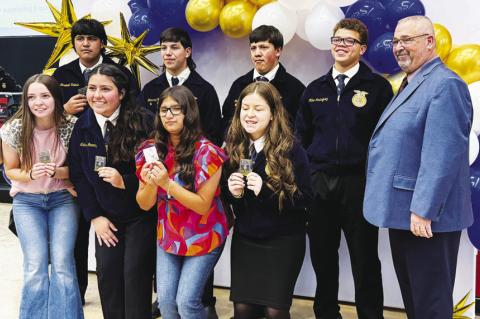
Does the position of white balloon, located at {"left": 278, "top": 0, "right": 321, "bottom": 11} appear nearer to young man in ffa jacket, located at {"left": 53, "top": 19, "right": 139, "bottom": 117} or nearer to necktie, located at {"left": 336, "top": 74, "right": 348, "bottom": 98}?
necktie, located at {"left": 336, "top": 74, "right": 348, "bottom": 98}

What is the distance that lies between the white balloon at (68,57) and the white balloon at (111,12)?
0.34m

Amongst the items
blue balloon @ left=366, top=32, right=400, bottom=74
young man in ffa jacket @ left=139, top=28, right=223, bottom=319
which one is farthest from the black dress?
blue balloon @ left=366, top=32, right=400, bottom=74

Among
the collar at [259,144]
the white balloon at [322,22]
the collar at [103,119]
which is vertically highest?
the white balloon at [322,22]

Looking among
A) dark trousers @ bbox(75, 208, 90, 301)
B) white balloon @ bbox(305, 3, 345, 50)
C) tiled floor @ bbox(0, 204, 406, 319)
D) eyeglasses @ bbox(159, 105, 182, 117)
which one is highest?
white balloon @ bbox(305, 3, 345, 50)

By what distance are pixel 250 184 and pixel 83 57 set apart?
1.90 metres

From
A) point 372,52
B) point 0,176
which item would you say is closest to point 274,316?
point 372,52

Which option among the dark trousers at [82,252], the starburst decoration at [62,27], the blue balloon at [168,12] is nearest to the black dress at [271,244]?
the dark trousers at [82,252]

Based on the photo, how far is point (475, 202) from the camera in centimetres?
339

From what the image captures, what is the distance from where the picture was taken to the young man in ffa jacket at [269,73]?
3.62m

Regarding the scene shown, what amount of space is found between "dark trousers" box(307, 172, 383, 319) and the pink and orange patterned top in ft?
2.88

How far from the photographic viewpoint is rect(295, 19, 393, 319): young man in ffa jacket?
11.3 ft

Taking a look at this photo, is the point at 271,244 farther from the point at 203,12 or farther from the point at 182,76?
the point at 203,12

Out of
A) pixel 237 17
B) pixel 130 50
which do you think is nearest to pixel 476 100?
pixel 237 17

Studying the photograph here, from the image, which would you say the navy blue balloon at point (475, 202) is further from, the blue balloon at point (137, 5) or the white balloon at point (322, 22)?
the blue balloon at point (137, 5)
